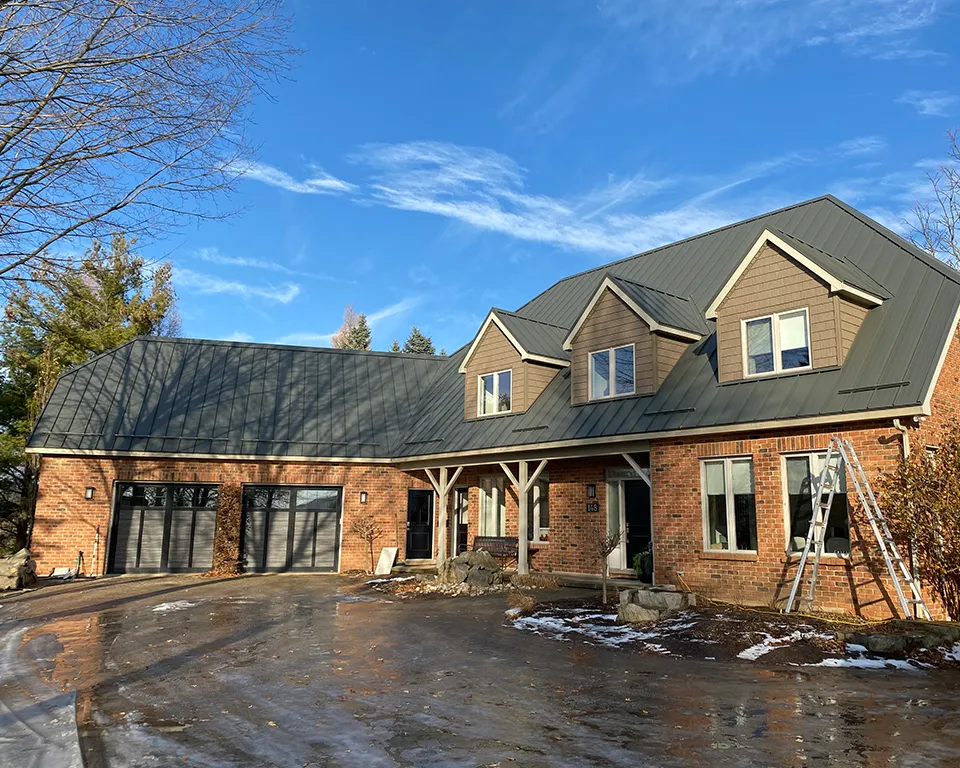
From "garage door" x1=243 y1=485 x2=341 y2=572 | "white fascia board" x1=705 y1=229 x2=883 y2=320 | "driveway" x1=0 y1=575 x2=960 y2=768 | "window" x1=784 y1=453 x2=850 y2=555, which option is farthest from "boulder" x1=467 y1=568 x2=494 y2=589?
"white fascia board" x1=705 y1=229 x2=883 y2=320

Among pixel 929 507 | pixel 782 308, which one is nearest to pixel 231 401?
pixel 782 308

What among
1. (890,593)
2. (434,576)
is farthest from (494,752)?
(434,576)

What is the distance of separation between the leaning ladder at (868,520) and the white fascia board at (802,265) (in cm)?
276

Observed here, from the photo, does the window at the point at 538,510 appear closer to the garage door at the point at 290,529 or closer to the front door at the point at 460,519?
the front door at the point at 460,519

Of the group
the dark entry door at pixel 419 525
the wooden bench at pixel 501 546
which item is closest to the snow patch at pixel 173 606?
the wooden bench at pixel 501 546

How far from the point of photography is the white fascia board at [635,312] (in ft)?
48.9

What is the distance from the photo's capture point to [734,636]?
9.76 metres

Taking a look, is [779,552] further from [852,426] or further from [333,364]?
[333,364]

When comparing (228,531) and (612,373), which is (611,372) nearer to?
(612,373)

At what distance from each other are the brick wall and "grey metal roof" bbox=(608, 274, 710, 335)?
951 cm

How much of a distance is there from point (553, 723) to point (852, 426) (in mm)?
7870

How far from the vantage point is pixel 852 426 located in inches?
453

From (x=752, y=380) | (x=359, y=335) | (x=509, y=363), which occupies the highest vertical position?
(x=359, y=335)

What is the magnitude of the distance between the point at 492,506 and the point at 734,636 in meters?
10.8
